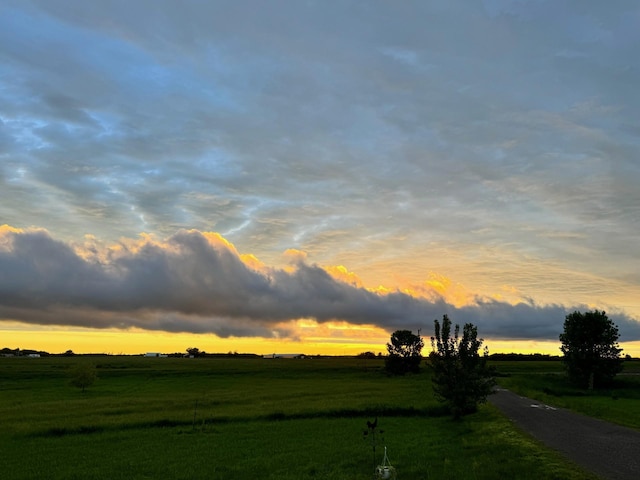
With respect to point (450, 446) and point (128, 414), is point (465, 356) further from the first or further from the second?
point (128, 414)

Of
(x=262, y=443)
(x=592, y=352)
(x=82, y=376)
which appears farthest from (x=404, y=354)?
(x=262, y=443)

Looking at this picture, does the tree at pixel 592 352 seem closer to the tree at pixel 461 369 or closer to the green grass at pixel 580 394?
the green grass at pixel 580 394

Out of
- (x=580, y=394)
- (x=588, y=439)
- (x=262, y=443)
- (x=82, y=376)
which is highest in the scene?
(x=588, y=439)

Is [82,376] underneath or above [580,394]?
above

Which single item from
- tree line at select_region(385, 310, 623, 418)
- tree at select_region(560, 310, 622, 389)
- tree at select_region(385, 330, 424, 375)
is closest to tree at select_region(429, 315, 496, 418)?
tree line at select_region(385, 310, 623, 418)

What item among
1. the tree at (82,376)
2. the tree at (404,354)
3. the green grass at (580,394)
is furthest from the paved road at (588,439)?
the tree at (404,354)

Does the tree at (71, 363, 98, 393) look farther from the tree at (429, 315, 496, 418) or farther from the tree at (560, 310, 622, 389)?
the tree at (560, 310, 622, 389)

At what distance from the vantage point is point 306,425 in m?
42.5

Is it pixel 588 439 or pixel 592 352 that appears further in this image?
pixel 592 352

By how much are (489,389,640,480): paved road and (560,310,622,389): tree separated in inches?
2168

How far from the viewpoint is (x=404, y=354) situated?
155 m

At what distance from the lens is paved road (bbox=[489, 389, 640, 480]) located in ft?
68.7

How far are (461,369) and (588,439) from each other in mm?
14265

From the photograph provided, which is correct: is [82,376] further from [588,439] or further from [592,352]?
[592,352]
